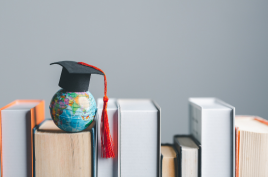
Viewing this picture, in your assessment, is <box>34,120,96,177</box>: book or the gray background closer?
<box>34,120,96,177</box>: book

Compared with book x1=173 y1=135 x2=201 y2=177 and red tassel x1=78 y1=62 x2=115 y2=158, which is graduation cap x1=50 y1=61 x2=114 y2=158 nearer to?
red tassel x1=78 y1=62 x2=115 y2=158

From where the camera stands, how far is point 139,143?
1.06 m

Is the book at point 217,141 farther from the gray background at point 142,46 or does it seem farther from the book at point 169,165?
the gray background at point 142,46

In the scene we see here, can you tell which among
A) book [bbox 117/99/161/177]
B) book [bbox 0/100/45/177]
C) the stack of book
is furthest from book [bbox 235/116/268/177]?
book [bbox 0/100/45/177]

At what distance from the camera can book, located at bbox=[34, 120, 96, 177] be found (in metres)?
1.03

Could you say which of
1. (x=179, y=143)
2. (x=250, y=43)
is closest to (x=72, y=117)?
(x=179, y=143)

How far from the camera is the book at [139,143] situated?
41.3 inches

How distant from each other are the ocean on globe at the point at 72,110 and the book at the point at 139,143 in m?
0.14

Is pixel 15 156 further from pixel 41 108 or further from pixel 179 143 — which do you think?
pixel 179 143

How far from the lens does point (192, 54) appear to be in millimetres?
1663

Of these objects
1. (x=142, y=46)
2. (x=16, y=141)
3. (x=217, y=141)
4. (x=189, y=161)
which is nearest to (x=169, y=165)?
(x=189, y=161)

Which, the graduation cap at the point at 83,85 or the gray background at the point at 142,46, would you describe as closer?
the graduation cap at the point at 83,85

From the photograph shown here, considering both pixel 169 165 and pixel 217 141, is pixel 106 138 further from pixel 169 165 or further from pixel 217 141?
pixel 217 141

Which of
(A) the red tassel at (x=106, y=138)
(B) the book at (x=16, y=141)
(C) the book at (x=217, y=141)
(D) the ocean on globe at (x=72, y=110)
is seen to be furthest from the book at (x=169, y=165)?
Result: (B) the book at (x=16, y=141)
